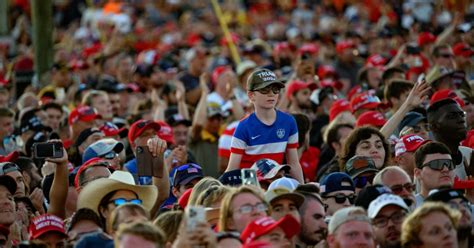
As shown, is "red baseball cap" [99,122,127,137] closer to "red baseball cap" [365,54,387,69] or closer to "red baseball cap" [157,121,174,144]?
"red baseball cap" [157,121,174,144]

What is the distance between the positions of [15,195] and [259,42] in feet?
48.6

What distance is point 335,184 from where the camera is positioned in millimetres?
11664

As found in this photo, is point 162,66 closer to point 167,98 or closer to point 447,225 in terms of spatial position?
point 167,98

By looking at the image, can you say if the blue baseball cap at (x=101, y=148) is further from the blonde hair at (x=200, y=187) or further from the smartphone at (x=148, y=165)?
the blonde hair at (x=200, y=187)

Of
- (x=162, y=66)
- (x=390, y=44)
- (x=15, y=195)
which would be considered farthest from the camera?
(x=390, y=44)

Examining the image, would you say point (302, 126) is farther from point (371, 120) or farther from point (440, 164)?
point (440, 164)

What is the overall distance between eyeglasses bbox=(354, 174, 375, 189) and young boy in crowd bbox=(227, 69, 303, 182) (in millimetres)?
658

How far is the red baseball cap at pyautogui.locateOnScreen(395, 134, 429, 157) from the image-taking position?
43.5 ft

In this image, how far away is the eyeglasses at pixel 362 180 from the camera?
12406mm

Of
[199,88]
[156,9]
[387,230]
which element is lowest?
[387,230]

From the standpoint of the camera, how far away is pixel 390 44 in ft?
82.9

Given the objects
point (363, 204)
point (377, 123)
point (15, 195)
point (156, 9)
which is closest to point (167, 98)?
point (377, 123)

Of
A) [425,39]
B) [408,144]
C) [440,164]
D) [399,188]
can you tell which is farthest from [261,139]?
[425,39]

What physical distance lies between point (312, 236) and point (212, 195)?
89cm
